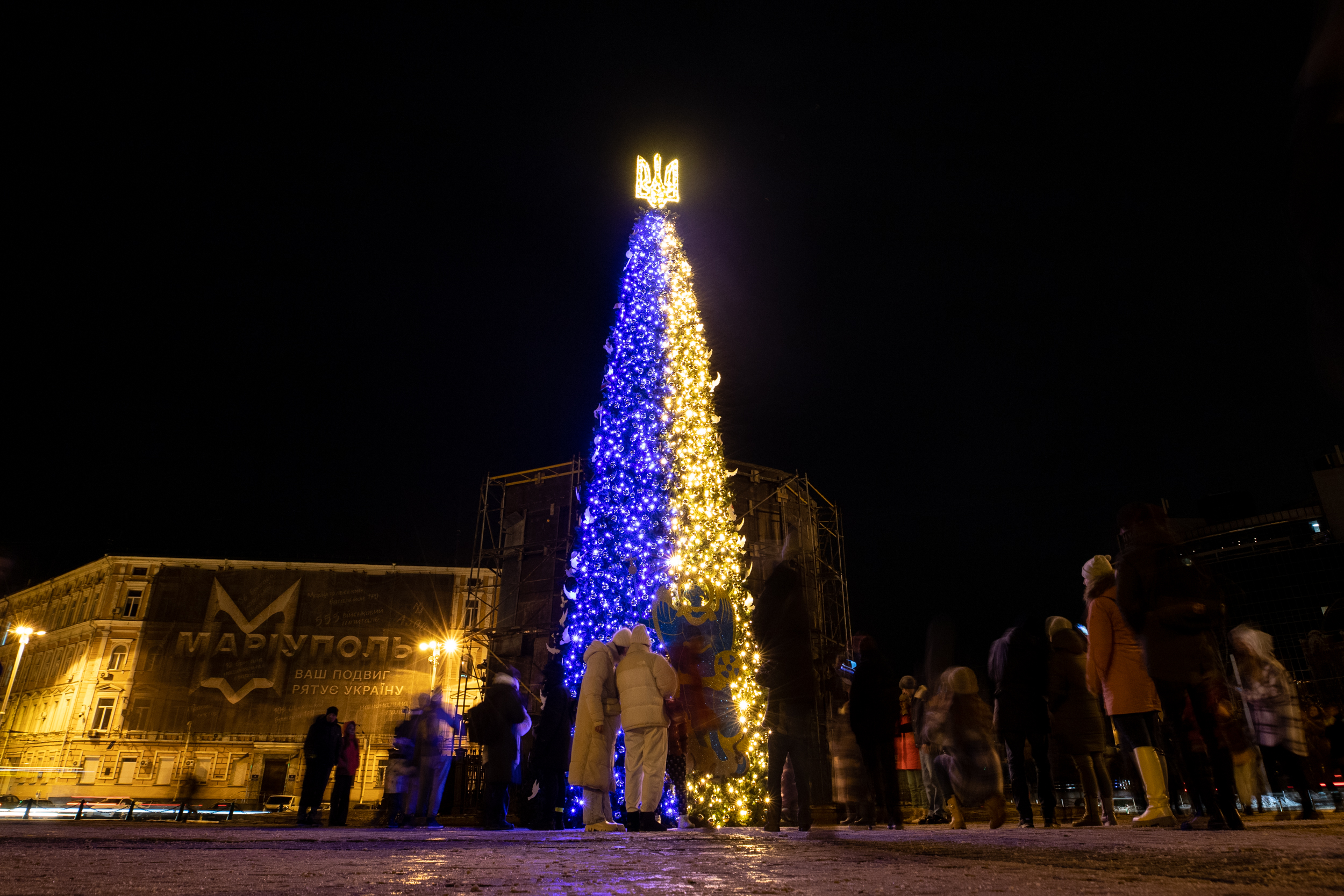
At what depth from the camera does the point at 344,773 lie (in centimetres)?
986

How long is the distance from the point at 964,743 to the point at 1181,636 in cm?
305

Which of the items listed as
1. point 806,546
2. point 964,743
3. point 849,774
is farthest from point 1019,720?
point 806,546

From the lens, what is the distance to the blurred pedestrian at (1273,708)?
562cm

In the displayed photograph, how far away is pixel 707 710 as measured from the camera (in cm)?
759

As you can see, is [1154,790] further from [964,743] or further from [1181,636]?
[964,743]

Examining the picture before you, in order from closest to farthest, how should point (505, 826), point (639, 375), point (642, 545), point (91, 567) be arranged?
1. point (505, 826)
2. point (642, 545)
3. point (639, 375)
4. point (91, 567)

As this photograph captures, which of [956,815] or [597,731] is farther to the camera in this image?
[956,815]

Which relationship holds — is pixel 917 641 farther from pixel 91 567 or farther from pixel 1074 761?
pixel 91 567

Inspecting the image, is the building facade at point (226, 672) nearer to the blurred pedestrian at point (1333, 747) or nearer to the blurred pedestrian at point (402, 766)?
the blurred pedestrian at point (402, 766)

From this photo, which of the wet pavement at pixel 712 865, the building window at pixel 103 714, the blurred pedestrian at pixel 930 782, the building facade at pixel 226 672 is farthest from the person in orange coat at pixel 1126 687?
the building window at pixel 103 714

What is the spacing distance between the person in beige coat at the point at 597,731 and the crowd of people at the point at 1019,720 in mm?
14

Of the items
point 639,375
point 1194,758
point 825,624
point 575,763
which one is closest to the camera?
point 1194,758

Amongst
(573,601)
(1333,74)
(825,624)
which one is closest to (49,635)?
(825,624)

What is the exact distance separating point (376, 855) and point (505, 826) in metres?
4.99
